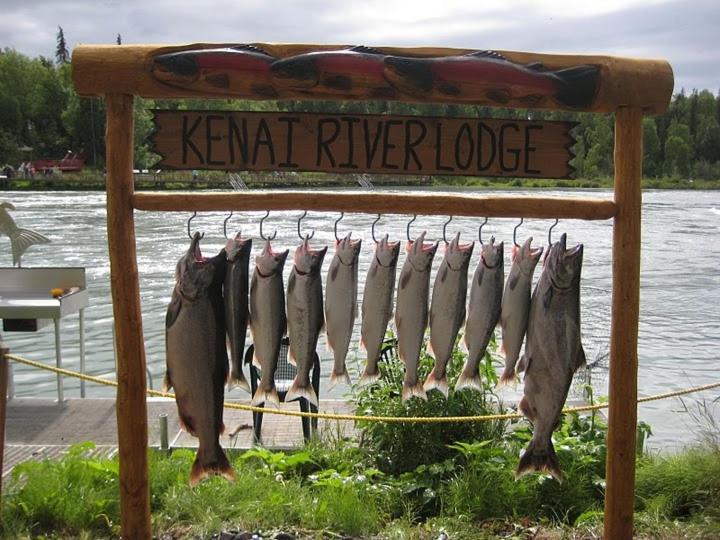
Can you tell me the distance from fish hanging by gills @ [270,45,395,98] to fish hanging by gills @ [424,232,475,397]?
691 millimetres

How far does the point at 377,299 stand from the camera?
3059 millimetres

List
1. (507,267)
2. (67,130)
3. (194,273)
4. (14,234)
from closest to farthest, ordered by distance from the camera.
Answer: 1. (194,273)
2. (14,234)
3. (507,267)
4. (67,130)

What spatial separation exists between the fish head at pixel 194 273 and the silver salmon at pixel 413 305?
0.75m

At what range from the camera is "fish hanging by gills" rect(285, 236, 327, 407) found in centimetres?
300

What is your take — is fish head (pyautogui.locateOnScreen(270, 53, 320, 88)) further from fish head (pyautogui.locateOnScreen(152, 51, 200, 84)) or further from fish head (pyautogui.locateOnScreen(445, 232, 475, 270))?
fish head (pyautogui.locateOnScreen(445, 232, 475, 270))

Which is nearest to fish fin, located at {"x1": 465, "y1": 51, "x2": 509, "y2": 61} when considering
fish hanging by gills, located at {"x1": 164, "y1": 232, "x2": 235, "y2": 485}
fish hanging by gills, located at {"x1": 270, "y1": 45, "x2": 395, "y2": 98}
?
fish hanging by gills, located at {"x1": 270, "y1": 45, "x2": 395, "y2": 98}

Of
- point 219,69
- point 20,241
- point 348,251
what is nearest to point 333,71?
point 219,69

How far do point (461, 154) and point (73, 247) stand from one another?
22555mm

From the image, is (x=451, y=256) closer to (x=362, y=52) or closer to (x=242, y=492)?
(x=362, y=52)

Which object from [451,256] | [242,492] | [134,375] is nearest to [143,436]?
[134,375]

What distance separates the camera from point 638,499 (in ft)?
14.0

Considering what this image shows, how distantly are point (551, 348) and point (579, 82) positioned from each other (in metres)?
1.05

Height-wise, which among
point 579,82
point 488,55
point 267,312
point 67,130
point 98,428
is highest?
point 67,130

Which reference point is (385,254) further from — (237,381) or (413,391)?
(237,381)
